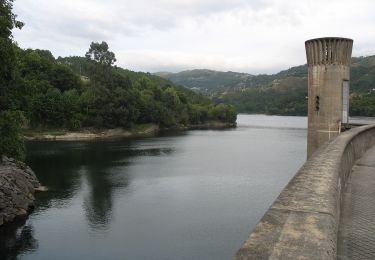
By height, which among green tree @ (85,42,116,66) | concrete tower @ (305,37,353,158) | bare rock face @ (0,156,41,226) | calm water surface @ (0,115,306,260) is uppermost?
green tree @ (85,42,116,66)

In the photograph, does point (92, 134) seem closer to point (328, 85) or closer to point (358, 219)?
point (328, 85)

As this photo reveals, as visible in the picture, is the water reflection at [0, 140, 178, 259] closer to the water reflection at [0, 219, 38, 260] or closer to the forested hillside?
the water reflection at [0, 219, 38, 260]

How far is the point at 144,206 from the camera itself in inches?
A: 1080

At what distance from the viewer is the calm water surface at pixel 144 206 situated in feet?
65.1

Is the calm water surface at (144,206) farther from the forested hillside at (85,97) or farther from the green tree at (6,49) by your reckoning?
the forested hillside at (85,97)

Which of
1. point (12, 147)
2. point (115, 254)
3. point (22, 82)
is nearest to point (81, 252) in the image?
point (115, 254)

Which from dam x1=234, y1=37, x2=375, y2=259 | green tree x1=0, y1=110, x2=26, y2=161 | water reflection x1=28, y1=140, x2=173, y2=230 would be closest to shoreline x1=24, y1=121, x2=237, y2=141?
water reflection x1=28, y1=140, x2=173, y2=230

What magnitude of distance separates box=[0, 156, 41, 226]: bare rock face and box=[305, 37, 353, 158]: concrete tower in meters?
18.8

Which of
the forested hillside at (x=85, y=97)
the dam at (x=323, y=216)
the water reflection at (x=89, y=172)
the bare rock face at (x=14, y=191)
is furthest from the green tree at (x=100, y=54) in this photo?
the dam at (x=323, y=216)

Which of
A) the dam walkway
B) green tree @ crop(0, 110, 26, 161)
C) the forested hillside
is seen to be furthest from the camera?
the forested hillside

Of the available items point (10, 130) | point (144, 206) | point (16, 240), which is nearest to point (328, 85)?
point (144, 206)

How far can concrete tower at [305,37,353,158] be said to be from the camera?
22.8 metres

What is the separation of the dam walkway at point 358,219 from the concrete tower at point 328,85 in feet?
36.0

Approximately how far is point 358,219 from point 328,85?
649 inches
